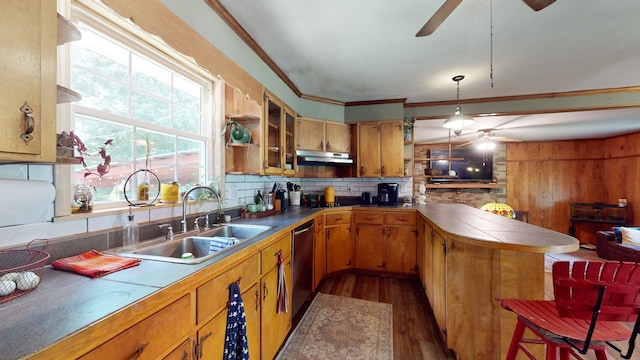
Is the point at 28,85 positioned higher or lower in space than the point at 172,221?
higher

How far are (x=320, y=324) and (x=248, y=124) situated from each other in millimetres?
1935

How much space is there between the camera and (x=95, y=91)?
130cm

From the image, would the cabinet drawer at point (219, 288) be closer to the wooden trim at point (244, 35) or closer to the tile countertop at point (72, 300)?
the tile countertop at point (72, 300)

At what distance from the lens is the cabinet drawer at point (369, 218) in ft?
10.6

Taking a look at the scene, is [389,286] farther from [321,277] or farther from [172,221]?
[172,221]

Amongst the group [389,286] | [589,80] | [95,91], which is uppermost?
[589,80]

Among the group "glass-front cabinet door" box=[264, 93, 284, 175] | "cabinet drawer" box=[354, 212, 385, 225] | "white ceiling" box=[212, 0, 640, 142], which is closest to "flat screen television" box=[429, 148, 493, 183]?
"white ceiling" box=[212, 0, 640, 142]

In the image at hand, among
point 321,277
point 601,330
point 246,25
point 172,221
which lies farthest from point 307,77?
point 601,330

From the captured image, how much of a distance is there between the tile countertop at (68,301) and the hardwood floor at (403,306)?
5.78ft

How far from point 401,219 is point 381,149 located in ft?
3.48

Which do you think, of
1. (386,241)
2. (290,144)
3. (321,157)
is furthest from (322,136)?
(386,241)

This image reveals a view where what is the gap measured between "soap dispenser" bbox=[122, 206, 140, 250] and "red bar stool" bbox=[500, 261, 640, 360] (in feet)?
6.49

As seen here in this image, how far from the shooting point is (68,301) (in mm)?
695

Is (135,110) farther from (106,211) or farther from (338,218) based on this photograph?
(338,218)
